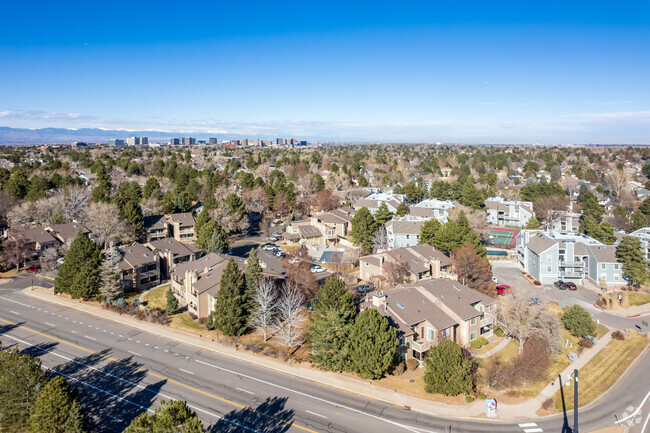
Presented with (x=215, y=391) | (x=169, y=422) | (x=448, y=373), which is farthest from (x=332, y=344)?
(x=169, y=422)

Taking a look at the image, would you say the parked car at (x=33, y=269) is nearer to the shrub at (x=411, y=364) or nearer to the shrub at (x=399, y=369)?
the shrub at (x=399, y=369)

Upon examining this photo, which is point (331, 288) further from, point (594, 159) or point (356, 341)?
point (594, 159)

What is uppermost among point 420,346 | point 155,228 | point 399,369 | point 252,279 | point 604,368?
point 252,279

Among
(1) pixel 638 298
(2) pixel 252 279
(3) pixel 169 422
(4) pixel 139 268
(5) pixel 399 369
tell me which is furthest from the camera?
(4) pixel 139 268

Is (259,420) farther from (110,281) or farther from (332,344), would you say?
(110,281)

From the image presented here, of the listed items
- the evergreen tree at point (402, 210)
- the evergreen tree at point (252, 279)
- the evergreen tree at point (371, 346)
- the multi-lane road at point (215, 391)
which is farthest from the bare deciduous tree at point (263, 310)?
the evergreen tree at point (402, 210)

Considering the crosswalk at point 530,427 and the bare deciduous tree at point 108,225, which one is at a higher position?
the bare deciduous tree at point 108,225

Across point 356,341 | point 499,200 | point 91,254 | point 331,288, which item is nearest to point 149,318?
point 91,254
